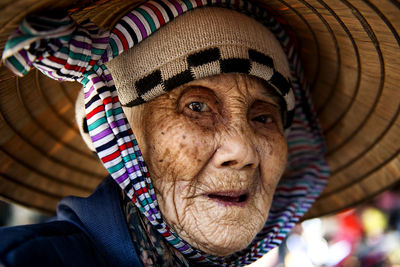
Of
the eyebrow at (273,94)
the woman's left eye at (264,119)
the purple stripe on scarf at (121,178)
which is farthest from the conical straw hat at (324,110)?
the purple stripe on scarf at (121,178)

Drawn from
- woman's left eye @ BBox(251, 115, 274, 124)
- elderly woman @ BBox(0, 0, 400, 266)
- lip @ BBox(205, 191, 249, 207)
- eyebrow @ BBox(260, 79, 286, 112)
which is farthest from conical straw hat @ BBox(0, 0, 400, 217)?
lip @ BBox(205, 191, 249, 207)

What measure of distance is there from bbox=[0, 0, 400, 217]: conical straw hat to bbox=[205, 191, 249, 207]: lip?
700 millimetres

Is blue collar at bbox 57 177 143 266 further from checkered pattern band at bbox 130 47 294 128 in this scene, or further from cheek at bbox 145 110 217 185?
checkered pattern band at bbox 130 47 294 128

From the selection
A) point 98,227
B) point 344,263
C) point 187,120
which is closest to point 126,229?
point 98,227

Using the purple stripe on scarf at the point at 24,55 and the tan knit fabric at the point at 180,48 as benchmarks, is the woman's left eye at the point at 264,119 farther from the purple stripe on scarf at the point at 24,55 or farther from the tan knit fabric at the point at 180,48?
the purple stripe on scarf at the point at 24,55

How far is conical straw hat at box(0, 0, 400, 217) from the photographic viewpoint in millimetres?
1254

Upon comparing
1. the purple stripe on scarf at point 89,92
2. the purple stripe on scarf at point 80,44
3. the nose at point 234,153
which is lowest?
the nose at point 234,153

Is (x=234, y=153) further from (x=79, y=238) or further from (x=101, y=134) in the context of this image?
(x=79, y=238)

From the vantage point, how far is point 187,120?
4.22ft

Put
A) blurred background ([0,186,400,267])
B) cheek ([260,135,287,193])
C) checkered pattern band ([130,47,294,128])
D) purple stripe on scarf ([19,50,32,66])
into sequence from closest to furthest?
1. purple stripe on scarf ([19,50,32,66])
2. checkered pattern band ([130,47,294,128])
3. cheek ([260,135,287,193])
4. blurred background ([0,186,400,267])

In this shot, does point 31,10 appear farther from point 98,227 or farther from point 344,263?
point 344,263

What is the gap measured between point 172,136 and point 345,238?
358cm

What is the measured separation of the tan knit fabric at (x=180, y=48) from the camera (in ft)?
4.09

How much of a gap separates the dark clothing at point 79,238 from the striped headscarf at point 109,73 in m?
0.11
